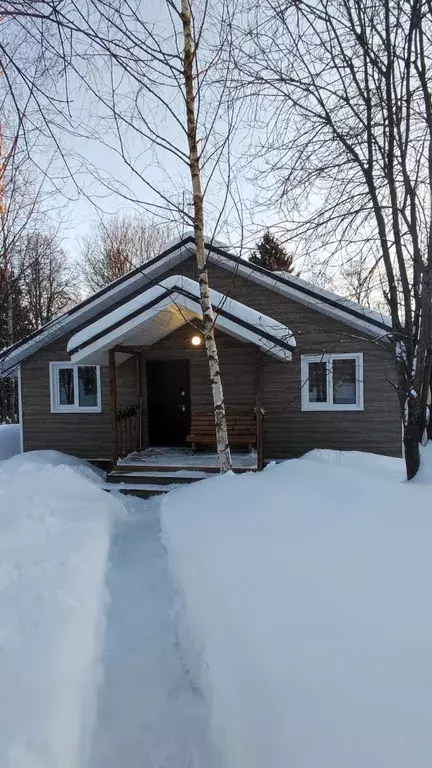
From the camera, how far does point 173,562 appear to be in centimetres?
465

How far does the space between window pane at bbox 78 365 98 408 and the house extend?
2 centimetres

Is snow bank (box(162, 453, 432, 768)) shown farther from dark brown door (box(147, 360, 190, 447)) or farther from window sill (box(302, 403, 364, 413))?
dark brown door (box(147, 360, 190, 447))

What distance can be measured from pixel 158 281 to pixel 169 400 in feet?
9.63

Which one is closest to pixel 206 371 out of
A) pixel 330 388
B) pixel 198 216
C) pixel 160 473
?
pixel 330 388

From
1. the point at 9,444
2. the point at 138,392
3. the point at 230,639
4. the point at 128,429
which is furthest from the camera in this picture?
the point at 9,444

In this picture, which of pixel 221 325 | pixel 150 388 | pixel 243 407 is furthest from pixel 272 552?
pixel 150 388

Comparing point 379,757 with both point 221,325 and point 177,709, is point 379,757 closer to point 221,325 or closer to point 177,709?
point 177,709

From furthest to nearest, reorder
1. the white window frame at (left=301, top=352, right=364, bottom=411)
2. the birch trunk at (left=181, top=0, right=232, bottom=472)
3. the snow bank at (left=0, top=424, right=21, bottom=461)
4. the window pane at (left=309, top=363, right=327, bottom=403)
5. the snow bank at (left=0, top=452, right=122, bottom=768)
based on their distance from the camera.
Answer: the snow bank at (left=0, top=424, right=21, bottom=461), the window pane at (left=309, top=363, right=327, bottom=403), the white window frame at (left=301, top=352, right=364, bottom=411), the birch trunk at (left=181, top=0, right=232, bottom=472), the snow bank at (left=0, top=452, right=122, bottom=768)

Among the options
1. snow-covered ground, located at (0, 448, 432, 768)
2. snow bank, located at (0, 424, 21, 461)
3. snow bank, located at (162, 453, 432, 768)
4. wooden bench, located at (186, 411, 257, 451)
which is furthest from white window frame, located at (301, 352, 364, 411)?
snow bank, located at (0, 424, 21, 461)

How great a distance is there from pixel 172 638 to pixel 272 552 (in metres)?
1.09

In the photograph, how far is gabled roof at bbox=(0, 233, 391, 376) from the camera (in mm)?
9625

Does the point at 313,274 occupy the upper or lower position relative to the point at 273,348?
upper

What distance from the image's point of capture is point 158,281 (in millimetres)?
10102

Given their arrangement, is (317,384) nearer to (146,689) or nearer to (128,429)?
(128,429)
